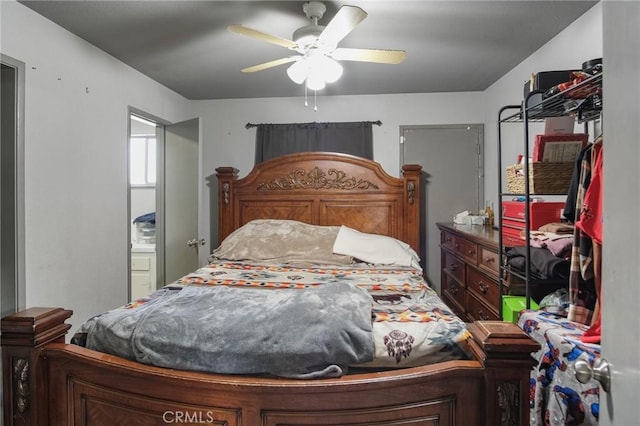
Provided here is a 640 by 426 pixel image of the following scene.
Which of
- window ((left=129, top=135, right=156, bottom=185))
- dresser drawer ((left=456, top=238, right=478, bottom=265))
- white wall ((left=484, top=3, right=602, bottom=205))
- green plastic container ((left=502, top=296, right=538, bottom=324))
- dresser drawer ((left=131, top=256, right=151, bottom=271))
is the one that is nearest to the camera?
green plastic container ((left=502, top=296, right=538, bottom=324))

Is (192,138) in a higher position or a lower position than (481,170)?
higher

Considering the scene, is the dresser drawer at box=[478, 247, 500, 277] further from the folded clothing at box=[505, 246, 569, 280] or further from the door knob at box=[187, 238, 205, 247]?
the door knob at box=[187, 238, 205, 247]

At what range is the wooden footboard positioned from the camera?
38.1 inches

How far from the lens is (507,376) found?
97cm

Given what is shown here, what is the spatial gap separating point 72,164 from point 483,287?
2.88m

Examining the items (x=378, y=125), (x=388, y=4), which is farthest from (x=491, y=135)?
(x=388, y=4)

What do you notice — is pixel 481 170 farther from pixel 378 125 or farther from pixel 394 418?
pixel 394 418

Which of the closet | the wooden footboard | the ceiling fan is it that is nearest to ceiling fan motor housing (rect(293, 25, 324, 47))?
the ceiling fan

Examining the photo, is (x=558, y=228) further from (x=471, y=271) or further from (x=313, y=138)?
(x=313, y=138)

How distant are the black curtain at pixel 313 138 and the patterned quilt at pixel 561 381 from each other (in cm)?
253

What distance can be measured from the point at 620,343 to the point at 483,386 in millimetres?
409

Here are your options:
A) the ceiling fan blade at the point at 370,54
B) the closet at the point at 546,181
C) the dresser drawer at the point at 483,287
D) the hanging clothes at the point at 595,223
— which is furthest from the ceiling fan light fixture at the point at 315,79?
the dresser drawer at the point at 483,287

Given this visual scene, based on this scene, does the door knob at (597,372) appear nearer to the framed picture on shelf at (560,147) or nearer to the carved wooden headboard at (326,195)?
the framed picture on shelf at (560,147)

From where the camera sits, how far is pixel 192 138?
10.9 ft
